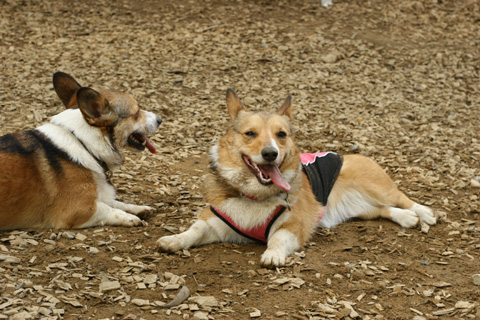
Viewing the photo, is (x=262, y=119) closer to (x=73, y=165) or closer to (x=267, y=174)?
(x=267, y=174)

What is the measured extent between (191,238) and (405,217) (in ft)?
Result: 7.16

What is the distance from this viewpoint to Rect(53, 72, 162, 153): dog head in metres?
4.70

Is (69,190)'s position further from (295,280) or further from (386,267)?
(386,267)

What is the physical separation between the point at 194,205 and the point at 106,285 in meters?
1.89

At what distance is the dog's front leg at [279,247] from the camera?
161 inches

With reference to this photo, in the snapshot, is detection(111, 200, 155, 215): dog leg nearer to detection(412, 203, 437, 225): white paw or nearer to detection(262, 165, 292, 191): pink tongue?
detection(262, 165, 292, 191): pink tongue

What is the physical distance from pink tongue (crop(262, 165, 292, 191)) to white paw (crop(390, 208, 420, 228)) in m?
1.46

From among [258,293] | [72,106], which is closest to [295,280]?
[258,293]

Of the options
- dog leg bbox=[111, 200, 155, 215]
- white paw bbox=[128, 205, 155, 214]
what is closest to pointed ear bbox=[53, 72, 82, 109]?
dog leg bbox=[111, 200, 155, 215]

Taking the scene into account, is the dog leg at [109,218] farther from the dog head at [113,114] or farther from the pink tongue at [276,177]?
the pink tongue at [276,177]

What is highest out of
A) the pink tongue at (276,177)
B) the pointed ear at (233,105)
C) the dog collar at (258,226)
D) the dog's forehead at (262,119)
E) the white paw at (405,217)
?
the pointed ear at (233,105)

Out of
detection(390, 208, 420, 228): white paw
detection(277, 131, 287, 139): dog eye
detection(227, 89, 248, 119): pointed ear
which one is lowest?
detection(390, 208, 420, 228): white paw

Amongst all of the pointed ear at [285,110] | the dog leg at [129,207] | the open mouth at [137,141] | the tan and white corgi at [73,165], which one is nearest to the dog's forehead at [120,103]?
the tan and white corgi at [73,165]

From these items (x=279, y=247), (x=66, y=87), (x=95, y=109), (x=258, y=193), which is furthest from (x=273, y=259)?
(x=66, y=87)
